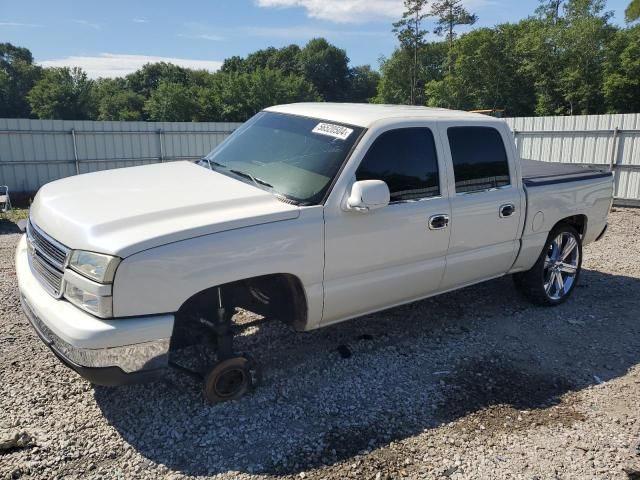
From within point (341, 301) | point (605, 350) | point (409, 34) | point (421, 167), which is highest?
point (409, 34)

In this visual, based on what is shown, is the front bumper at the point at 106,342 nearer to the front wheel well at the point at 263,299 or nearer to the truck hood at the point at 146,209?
the truck hood at the point at 146,209

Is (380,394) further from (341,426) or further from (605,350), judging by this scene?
(605,350)

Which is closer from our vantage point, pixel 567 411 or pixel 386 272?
pixel 567 411

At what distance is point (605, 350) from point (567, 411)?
1.34m

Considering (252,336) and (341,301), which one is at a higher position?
(341,301)

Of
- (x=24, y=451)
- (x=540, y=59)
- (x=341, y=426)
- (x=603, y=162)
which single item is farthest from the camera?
(x=540, y=59)

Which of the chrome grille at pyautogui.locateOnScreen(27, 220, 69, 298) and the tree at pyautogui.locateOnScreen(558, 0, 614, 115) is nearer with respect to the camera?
the chrome grille at pyautogui.locateOnScreen(27, 220, 69, 298)

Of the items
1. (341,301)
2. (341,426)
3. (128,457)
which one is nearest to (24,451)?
(128,457)

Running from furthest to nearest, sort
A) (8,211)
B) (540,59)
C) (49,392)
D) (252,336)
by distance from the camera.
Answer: (540,59), (8,211), (252,336), (49,392)

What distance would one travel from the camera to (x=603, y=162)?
1328cm

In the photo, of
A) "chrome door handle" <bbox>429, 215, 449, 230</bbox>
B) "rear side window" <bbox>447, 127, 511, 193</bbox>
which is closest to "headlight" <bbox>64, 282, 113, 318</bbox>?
"chrome door handle" <bbox>429, 215, 449, 230</bbox>

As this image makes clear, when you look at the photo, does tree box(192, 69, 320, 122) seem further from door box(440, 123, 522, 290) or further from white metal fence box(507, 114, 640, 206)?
door box(440, 123, 522, 290)

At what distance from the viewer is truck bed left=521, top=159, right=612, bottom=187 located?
5.16m

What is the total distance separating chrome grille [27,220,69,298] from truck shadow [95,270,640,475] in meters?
0.96
